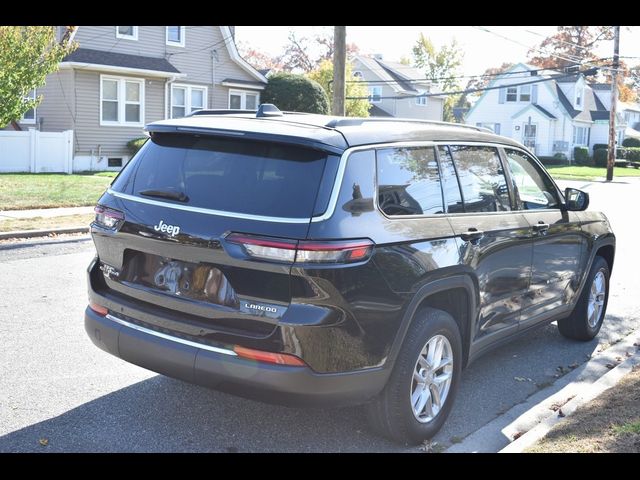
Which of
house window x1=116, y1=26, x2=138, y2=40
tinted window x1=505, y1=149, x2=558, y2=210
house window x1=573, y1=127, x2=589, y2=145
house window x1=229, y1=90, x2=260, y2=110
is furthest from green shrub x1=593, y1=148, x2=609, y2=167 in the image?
tinted window x1=505, y1=149, x2=558, y2=210

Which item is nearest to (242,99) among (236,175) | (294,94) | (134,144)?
(294,94)

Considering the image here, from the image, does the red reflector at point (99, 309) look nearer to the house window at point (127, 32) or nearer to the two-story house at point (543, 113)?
the house window at point (127, 32)

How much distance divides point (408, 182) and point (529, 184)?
1920 mm

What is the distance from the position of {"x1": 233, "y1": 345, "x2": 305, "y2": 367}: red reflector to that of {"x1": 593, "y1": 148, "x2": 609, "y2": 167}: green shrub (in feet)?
177

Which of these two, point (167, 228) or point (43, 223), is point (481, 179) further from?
point (43, 223)

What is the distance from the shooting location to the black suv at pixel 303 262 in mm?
3920

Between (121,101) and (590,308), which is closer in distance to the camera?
(590,308)

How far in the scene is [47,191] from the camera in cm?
1755

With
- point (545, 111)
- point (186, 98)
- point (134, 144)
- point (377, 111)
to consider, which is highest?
point (545, 111)

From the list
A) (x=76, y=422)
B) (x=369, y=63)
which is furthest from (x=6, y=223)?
(x=369, y=63)
